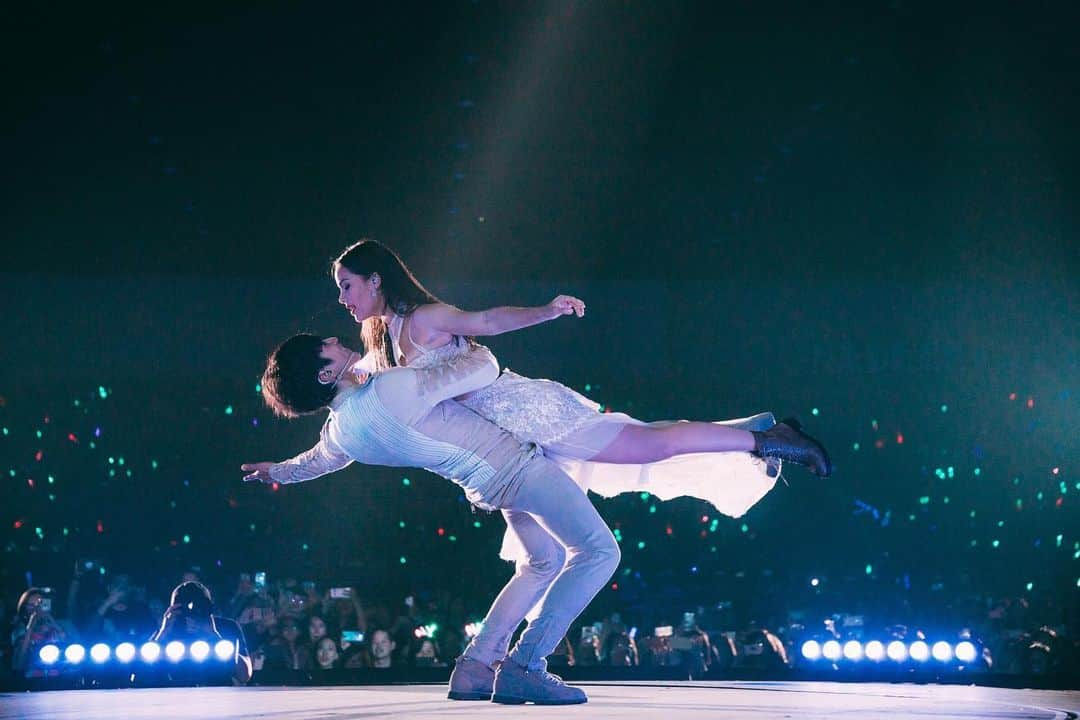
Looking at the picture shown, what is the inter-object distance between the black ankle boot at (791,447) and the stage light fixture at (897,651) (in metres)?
4.16

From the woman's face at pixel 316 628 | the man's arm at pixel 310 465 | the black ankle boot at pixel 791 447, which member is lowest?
the man's arm at pixel 310 465

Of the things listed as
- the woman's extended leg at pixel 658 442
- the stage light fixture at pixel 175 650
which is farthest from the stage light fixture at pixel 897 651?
the woman's extended leg at pixel 658 442

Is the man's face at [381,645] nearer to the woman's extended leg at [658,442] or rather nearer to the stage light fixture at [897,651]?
the stage light fixture at [897,651]

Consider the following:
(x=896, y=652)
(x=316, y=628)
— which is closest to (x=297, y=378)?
(x=316, y=628)

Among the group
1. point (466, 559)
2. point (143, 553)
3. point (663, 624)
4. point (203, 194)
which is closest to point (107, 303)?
point (203, 194)

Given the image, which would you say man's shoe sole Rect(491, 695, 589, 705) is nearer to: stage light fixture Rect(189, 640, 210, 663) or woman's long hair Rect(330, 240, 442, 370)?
woman's long hair Rect(330, 240, 442, 370)

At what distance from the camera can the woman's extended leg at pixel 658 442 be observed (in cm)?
272

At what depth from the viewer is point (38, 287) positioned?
7.12 meters

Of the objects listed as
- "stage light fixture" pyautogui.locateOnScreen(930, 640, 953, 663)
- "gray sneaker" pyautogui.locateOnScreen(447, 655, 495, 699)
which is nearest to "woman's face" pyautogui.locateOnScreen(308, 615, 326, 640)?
"stage light fixture" pyautogui.locateOnScreen(930, 640, 953, 663)

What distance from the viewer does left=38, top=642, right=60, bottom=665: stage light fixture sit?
5.41 m

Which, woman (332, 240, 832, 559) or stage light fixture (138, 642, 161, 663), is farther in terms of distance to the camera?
stage light fixture (138, 642, 161, 663)

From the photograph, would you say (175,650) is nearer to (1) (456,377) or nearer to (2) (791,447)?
(1) (456,377)

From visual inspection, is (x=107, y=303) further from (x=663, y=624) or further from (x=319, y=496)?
(x=663, y=624)

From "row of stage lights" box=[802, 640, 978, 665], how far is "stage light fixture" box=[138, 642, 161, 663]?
3.81m
